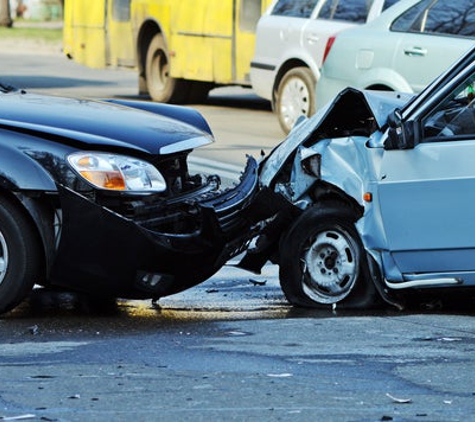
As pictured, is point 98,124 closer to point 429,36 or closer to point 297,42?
point 429,36

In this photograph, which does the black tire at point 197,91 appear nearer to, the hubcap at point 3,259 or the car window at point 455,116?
the car window at point 455,116

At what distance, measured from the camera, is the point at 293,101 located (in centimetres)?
1703

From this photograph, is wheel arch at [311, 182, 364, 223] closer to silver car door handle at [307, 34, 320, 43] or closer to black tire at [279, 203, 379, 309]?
black tire at [279, 203, 379, 309]

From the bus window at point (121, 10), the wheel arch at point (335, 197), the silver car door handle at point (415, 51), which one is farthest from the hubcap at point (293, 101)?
the wheel arch at point (335, 197)

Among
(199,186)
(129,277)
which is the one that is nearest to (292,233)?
(199,186)

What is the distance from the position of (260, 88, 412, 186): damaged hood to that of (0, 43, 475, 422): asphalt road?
0.78 metres

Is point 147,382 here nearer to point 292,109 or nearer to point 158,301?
point 158,301

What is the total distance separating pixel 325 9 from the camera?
16.9 meters

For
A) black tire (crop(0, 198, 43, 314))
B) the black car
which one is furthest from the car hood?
black tire (crop(0, 198, 43, 314))

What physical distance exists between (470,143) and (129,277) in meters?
1.73

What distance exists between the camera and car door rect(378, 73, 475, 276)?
743 centimetres

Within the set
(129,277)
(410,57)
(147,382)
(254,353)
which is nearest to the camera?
(147,382)

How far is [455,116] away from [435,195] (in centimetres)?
45

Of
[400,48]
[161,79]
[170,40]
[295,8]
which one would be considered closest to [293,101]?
[295,8]
